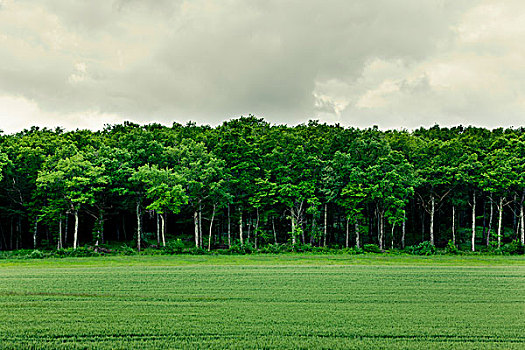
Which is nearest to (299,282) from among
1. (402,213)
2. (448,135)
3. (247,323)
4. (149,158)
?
(247,323)

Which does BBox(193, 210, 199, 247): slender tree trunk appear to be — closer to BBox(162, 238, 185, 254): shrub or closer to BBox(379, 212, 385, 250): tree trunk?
BBox(162, 238, 185, 254): shrub

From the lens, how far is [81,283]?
58.7 feet

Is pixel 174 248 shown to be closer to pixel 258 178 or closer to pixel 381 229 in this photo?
pixel 258 178

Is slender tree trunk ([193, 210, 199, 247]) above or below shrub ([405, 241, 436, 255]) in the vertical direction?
above

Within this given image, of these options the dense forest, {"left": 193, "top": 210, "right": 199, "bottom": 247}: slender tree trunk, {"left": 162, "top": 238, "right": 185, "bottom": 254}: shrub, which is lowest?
{"left": 162, "top": 238, "right": 185, "bottom": 254}: shrub

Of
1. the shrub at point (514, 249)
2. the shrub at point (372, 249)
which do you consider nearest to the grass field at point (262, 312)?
the shrub at point (372, 249)

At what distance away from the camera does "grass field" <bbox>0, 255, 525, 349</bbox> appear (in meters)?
9.16

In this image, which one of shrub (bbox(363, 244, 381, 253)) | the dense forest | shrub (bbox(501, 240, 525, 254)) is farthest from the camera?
the dense forest

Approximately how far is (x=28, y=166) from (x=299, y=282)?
3807 cm

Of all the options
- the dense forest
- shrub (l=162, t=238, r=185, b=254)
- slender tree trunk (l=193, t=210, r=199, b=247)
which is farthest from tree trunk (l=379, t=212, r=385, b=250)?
shrub (l=162, t=238, r=185, b=254)

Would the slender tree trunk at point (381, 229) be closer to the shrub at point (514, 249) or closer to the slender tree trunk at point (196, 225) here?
the shrub at point (514, 249)

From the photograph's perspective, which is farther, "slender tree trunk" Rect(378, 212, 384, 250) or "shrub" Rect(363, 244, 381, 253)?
"slender tree trunk" Rect(378, 212, 384, 250)

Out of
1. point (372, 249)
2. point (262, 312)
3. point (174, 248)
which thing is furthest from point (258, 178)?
point (262, 312)

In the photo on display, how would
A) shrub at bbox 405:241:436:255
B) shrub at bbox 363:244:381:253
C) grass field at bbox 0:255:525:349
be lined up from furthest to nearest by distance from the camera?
shrub at bbox 363:244:381:253, shrub at bbox 405:241:436:255, grass field at bbox 0:255:525:349
